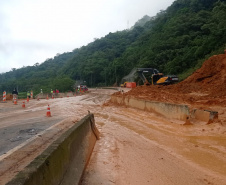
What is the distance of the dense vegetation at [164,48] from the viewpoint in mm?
38625

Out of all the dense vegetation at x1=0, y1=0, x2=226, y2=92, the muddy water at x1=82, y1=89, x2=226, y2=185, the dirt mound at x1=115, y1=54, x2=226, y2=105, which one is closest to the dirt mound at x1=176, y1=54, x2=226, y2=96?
the dirt mound at x1=115, y1=54, x2=226, y2=105

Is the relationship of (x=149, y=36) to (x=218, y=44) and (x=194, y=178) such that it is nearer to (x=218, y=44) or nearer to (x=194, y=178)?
(x=218, y=44)

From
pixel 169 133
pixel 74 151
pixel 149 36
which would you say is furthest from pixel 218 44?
pixel 149 36

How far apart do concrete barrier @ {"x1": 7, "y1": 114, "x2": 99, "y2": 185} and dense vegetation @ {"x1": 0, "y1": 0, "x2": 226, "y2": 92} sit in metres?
30.2

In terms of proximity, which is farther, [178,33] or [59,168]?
[178,33]

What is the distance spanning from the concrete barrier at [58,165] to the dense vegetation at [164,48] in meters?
30.2

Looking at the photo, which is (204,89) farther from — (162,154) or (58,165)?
(58,165)

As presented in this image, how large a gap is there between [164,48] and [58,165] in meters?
52.7

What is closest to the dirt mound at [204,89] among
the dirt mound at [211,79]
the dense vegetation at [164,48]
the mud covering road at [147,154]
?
the dirt mound at [211,79]

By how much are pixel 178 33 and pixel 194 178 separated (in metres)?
54.1

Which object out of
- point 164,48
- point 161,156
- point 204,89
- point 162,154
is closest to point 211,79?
point 204,89

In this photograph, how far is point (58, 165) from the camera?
9.87ft

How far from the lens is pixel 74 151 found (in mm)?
3994

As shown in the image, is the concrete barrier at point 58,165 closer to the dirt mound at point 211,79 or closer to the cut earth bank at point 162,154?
the cut earth bank at point 162,154
